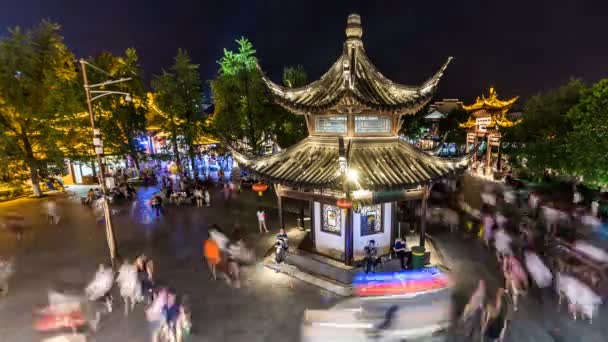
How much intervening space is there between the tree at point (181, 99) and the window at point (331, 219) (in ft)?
63.6

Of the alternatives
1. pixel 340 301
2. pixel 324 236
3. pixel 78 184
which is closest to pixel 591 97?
pixel 324 236

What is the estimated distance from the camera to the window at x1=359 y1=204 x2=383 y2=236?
11.8 meters

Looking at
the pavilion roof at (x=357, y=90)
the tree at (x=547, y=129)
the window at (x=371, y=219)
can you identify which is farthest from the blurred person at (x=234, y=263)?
the tree at (x=547, y=129)

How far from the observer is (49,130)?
22828mm

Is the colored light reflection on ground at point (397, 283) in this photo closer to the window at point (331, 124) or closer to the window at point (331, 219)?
the window at point (331, 219)

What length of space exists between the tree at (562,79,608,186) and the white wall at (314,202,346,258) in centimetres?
1578

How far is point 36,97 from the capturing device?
22.8 metres

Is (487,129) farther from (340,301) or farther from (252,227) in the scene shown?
(340,301)

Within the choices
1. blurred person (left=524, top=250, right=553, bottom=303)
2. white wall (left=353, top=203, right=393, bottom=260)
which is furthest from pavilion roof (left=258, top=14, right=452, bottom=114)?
blurred person (left=524, top=250, right=553, bottom=303)

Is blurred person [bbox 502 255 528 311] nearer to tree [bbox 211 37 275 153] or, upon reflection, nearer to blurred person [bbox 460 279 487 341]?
blurred person [bbox 460 279 487 341]

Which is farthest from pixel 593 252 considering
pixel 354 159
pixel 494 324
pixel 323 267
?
pixel 323 267

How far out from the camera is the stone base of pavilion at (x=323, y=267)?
34.1ft

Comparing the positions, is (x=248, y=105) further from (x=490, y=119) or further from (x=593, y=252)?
(x=490, y=119)

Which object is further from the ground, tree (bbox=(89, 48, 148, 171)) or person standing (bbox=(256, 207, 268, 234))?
tree (bbox=(89, 48, 148, 171))
